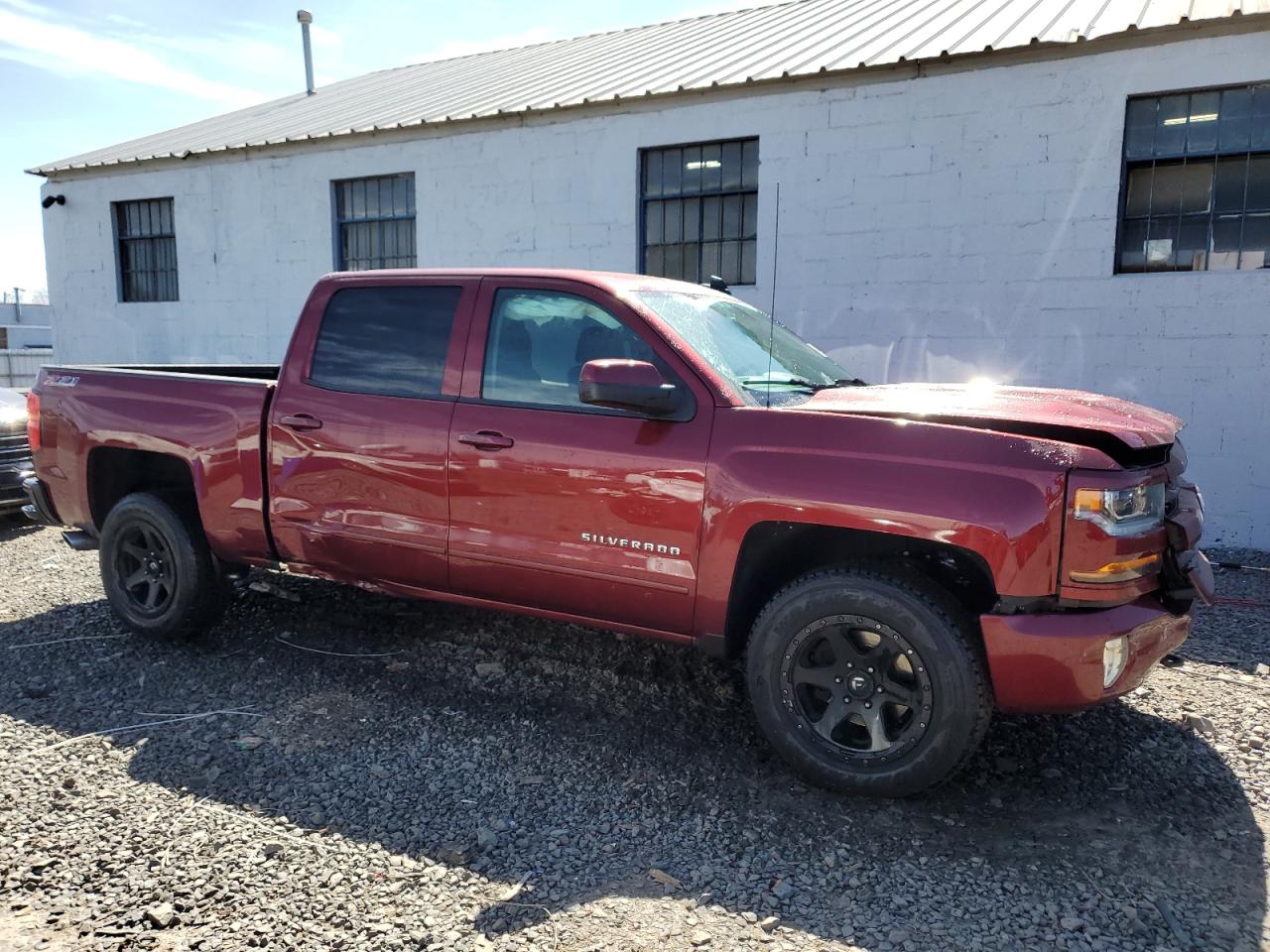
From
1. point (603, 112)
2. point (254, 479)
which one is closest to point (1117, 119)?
point (603, 112)

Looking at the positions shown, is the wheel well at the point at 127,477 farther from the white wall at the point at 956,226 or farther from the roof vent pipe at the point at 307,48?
the roof vent pipe at the point at 307,48

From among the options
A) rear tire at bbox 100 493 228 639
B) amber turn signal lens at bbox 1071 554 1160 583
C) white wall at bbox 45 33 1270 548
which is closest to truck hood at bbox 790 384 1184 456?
amber turn signal lens at bbox 1071 554 1160 583

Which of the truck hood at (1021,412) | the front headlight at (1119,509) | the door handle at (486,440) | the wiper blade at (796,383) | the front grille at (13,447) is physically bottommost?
the front grille at (13,447)

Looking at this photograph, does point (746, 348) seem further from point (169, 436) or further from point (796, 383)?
point (169, 436)

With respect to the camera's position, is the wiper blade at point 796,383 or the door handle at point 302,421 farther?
the door handle at point 302,421

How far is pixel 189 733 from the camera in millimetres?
3697

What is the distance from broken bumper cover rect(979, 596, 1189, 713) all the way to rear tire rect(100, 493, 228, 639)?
12.3 feet

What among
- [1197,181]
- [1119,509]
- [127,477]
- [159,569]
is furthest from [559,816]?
[1197,181]

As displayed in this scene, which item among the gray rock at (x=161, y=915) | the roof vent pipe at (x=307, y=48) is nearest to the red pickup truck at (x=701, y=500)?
the gray rock at (x=161, y=915)

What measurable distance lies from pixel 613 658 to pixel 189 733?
6.35 ft

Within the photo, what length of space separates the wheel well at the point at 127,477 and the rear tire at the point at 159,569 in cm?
13

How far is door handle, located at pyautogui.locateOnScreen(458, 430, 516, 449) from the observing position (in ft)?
12.1

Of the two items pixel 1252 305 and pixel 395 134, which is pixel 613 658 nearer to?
pixel 1252 305

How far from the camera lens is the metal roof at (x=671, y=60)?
7.98 m
